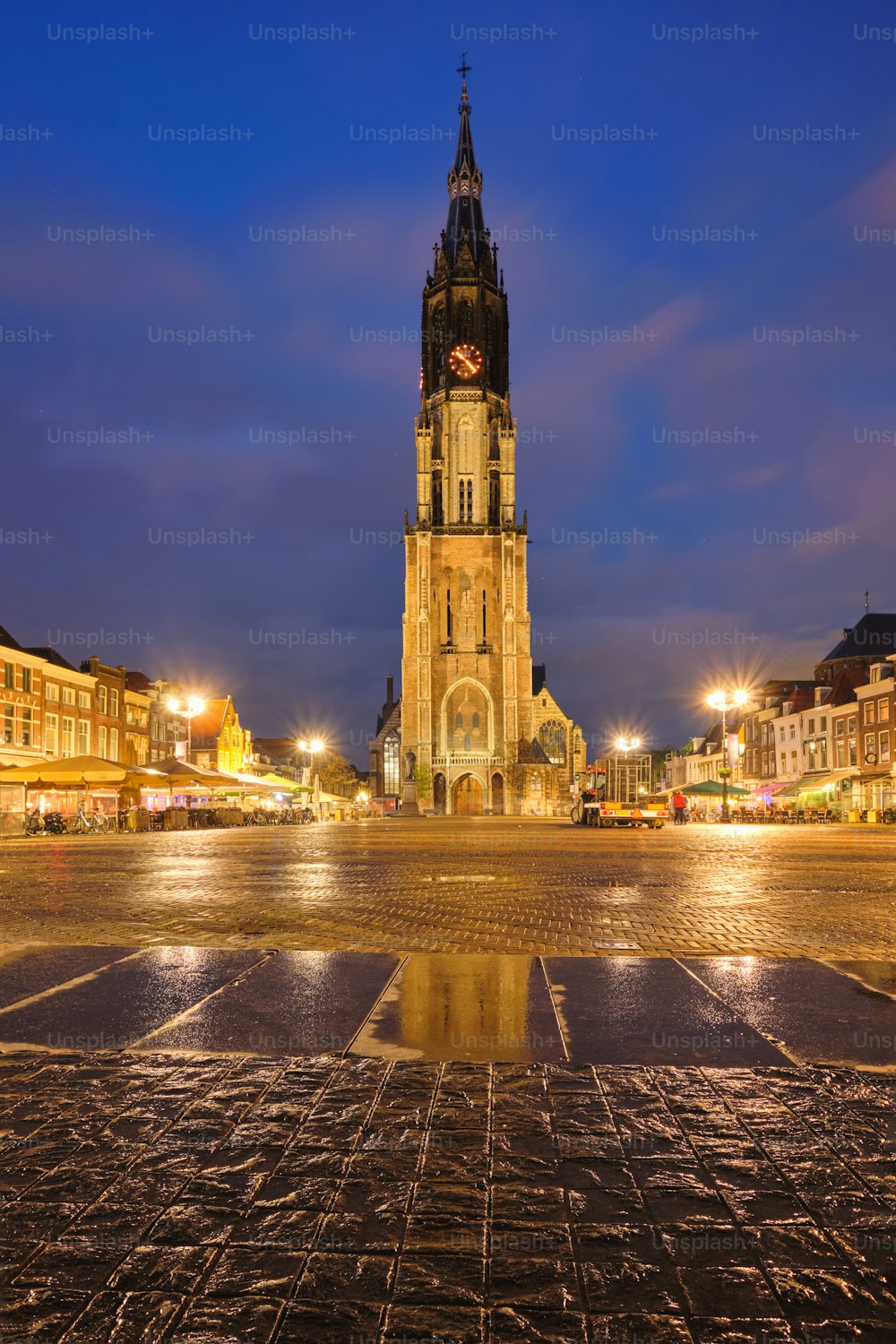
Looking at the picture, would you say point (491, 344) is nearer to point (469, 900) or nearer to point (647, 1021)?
point (469, 900)

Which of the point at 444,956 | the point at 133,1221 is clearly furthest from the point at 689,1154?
the point at 444,956

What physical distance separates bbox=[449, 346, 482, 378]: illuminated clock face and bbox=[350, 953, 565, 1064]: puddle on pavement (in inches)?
3421

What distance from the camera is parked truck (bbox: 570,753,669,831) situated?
124ft

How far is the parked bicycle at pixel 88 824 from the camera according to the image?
3322 centimetres

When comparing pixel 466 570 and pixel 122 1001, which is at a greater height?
pixel 466 570

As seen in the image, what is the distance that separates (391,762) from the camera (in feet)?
328

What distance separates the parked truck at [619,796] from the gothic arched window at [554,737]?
332cm

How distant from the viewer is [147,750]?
202 feet

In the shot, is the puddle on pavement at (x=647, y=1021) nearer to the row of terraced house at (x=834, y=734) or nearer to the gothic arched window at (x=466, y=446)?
the row of terraced house at (x=834, y=734)

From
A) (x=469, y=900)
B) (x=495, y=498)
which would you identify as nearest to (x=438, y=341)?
(x=495, y=498)

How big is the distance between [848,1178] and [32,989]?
4420 mm

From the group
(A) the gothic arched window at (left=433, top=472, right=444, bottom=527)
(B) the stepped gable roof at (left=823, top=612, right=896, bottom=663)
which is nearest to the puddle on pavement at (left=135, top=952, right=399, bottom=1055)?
(B) the stepped gable roof at (left=823, top=612, right=896, bottom=663)

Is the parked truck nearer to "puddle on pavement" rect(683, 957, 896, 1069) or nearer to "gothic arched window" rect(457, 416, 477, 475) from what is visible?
"puddle on pavement" rect(683, 957, 896, 1069)

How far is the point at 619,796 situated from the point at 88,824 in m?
99.4
